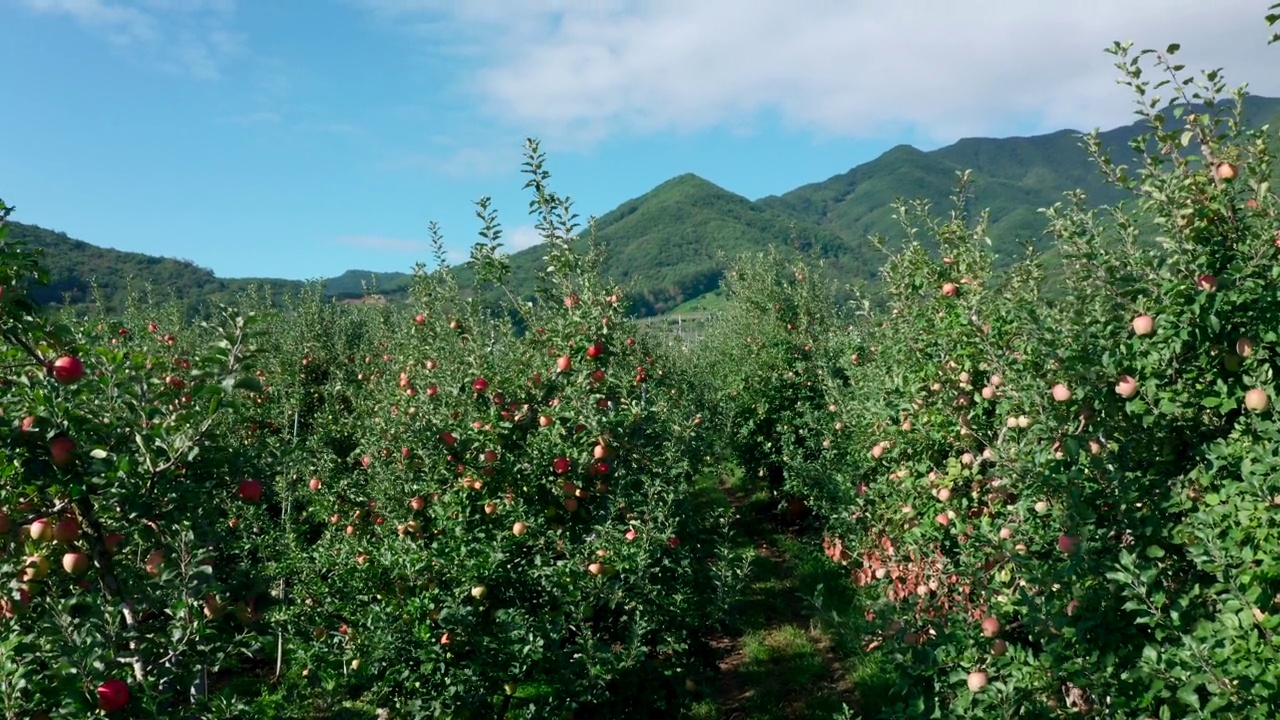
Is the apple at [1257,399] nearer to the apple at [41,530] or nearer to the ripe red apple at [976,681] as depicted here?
the ripe red apple at [976,681]

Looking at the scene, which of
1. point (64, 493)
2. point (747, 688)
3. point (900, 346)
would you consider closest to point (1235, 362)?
point (900, 346)

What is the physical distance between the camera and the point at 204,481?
8.27ft

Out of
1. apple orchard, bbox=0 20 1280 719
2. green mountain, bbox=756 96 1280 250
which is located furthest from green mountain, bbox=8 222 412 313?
green mountain, bbox=756 96 1280 250

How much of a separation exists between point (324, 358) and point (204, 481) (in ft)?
36.2

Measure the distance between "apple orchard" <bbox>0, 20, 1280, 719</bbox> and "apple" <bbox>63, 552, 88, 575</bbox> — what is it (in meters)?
0.01

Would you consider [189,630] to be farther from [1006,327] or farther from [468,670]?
[1006,327]

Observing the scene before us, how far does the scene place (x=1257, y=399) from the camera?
9.16 ft

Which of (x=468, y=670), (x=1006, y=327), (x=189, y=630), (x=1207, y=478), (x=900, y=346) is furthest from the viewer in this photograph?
(x=900, y=346)

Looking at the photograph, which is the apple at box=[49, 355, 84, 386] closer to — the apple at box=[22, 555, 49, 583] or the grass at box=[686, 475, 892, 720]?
the apple at box=[22, 555, 49, 583]

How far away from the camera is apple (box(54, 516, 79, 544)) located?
94.0 inches

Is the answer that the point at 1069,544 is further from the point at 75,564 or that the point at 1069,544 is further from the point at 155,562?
the point at 75,564

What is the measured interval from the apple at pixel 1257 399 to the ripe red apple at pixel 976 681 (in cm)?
148

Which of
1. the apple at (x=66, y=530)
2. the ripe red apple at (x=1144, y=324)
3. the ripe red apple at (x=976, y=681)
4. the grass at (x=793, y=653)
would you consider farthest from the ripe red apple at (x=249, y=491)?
the ripe red apple at (x=1144, y=324)

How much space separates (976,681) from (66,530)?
3.43 m
